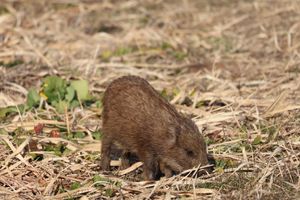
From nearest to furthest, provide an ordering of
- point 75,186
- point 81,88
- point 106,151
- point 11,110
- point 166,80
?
point 75,186
point 106,151
point 11,110
point 81,88
point 166,80

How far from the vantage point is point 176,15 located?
12.2 meters

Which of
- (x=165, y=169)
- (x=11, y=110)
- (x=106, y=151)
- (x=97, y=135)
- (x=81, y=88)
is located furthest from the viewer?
(x=81, y=88)

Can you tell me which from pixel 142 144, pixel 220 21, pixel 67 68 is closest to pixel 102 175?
pixel 142 144

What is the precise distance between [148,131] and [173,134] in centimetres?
25

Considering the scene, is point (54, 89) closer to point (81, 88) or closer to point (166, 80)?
point (81, 88)

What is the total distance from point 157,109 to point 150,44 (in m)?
4.13

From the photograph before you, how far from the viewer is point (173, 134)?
21.1 feet

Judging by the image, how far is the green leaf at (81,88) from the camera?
26.7 feet

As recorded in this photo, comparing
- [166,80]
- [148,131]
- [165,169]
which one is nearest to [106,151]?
[148,131]

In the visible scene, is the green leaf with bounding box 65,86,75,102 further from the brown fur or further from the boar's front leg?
the boar's front leg

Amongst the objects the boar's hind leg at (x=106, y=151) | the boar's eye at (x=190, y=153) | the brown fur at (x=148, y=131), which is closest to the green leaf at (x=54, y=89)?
the brown fur at (x=148, y=131)

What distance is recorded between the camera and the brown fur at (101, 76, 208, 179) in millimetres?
6395

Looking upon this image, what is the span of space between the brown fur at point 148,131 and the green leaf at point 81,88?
3.88 ft

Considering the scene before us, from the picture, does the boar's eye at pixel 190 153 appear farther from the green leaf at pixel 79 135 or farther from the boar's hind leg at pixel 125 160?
the green leaf at pixel 79 135
